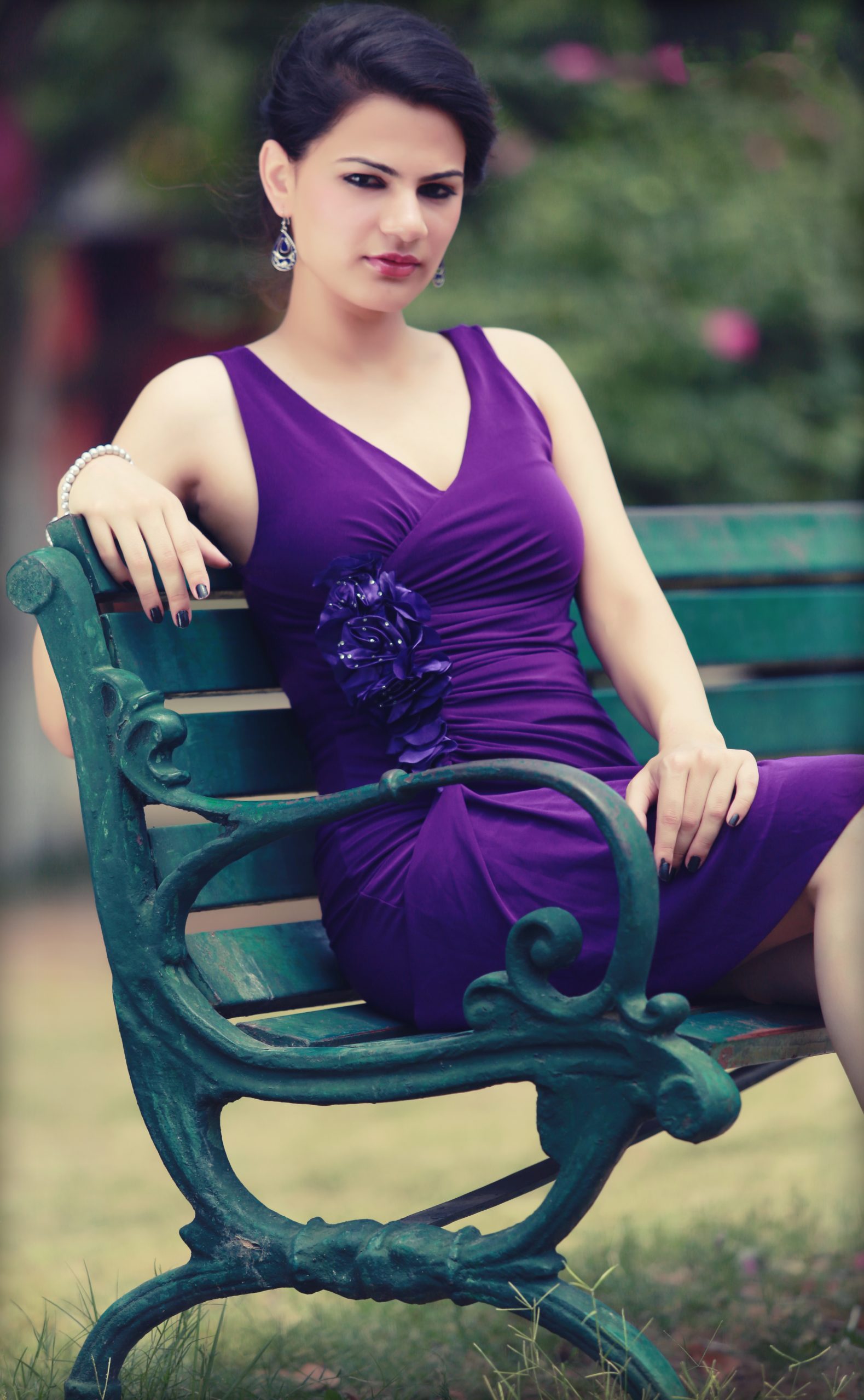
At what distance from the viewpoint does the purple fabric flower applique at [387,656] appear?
2086 millimetres

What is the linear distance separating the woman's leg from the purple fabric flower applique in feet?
1.61

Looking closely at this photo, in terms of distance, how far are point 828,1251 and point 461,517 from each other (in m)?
1.64

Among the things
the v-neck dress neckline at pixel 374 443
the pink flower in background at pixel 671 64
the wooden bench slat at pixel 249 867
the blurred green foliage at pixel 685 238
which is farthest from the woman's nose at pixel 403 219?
the pink flower in background at pixel 671 64

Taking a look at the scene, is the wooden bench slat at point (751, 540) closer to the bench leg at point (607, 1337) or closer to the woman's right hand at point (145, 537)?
the woman's right hand at point (145, 537)

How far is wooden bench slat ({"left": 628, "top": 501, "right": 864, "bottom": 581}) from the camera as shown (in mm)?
3061

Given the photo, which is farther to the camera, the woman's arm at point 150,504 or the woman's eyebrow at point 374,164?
the woman's eyebrow at point 374,164

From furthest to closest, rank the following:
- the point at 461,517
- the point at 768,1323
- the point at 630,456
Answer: the point at 630,456 → the point at 768,1323 → the point at 461,517

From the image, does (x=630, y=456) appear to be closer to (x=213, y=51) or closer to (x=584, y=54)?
(x=584, y=54)

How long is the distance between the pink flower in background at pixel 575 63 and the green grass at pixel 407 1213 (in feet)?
12.9

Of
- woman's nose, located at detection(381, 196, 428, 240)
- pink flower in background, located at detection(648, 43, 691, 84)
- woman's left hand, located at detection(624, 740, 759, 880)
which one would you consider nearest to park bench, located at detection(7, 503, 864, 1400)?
woman's left hand, located at detection(624, 740, 759, 880)

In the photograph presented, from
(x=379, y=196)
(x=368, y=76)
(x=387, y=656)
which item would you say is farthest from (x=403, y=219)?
(x=387, y=656)

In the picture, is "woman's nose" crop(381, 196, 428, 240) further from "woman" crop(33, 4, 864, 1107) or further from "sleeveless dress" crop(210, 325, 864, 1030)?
"sleeveless dress" crop(210, 325, 864, 1030)

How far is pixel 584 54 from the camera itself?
640 cm

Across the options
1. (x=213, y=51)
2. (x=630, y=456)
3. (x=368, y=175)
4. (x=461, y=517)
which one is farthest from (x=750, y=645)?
(x=213, y=51)
